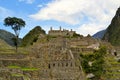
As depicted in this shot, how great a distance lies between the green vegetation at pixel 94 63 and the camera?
56.7 m

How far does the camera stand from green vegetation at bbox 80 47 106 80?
5672cm

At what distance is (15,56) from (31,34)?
140 feet

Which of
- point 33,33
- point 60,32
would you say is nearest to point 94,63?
point 60,32

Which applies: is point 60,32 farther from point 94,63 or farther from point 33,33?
point 94,63

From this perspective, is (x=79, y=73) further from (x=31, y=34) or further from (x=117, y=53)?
(x=31, y=34)

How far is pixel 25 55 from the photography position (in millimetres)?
55531

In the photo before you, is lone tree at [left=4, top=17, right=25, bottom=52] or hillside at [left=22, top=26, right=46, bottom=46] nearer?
lone tree at [left=4, top=17, right=25, bottom=52]

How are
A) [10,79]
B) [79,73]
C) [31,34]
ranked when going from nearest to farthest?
[10,79] → [79,73] → [31,34]

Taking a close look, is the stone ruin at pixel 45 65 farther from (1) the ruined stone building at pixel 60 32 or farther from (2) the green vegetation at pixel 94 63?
(1) the ruined stone building at pixel 60 32

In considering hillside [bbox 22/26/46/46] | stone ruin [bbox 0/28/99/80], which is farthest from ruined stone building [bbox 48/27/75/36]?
stone ruin [bbox 0/28/99/80]

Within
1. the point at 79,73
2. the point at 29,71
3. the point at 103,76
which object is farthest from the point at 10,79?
the point at 103,76

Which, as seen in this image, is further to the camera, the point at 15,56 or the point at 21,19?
the point at 21,19

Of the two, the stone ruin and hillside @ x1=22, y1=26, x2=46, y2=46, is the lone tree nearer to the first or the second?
the stone ruin

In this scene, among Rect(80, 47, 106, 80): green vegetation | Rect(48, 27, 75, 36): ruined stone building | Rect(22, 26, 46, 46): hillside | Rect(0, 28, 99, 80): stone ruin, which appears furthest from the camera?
Rect(22, 26, 46, 46): hillside
